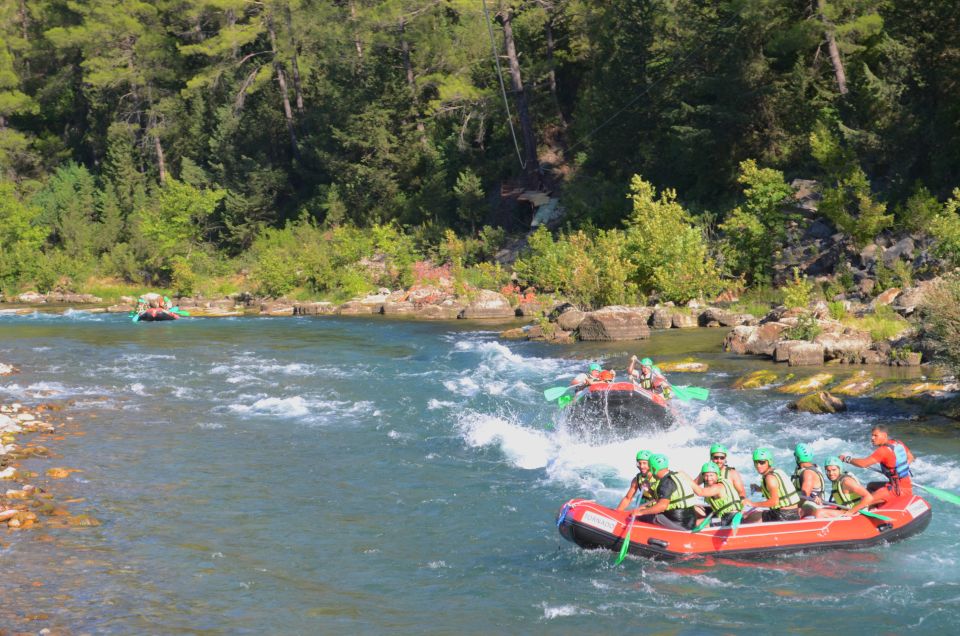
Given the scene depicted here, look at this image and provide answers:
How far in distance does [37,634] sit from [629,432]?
33.2 ft

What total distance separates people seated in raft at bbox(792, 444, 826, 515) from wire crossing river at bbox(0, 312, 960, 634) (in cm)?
67

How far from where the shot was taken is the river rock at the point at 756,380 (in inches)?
778

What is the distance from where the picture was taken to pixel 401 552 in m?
11.4

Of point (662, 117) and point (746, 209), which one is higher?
point (662, 117)

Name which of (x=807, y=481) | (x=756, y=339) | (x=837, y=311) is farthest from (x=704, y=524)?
(x=837, y=311)

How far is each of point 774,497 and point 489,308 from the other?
24342 millimetres

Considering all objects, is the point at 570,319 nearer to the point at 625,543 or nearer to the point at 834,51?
the point at 834,51

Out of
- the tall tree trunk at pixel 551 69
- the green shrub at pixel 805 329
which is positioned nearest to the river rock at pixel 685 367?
the green shrub at pixel 805 329

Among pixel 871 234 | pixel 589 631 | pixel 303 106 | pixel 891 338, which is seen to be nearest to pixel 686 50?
pixel 871 234

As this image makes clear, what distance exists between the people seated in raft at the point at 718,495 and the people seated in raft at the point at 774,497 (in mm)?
213

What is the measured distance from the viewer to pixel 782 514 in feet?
37.3

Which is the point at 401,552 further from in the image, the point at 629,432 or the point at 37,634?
the point at 629,432

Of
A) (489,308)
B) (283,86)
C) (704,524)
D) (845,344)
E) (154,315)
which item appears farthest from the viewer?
(283,86)

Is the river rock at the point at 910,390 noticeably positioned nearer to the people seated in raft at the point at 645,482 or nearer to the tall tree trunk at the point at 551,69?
the people seated in raft at the point at 645,482
